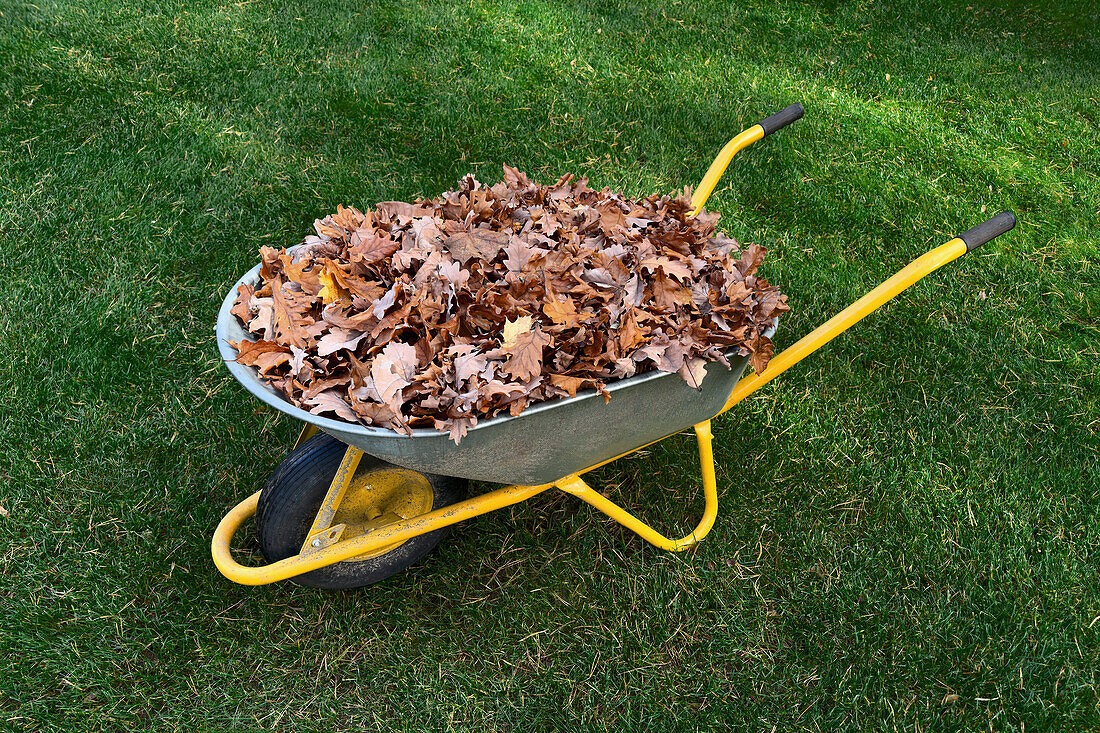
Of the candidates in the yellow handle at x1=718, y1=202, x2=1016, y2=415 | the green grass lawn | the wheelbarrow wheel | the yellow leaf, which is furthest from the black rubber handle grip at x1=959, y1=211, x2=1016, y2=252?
the wheelbarrow wheel

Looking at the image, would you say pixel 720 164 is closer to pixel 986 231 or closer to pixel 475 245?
pixel 986 231

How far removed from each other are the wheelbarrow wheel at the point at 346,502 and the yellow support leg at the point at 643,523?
39 cm

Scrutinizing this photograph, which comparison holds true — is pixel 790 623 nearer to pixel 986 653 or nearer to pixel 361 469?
pixel 986 653

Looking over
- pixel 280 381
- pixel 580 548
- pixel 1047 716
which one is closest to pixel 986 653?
pixel 1047 716

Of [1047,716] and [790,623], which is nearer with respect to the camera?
[1047,716]

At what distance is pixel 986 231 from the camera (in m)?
1.97

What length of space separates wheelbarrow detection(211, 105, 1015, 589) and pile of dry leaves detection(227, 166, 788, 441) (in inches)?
2.0

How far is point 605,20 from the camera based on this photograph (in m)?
4.99

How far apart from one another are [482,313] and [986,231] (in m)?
1.36

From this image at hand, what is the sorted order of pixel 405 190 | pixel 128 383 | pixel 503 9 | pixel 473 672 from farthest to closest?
pixel 503 9 < pixel 405 190 < pixel 128 383 < pixel 473 672

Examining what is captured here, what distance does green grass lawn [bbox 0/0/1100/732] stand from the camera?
217 centimetres

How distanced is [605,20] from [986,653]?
4.31 m

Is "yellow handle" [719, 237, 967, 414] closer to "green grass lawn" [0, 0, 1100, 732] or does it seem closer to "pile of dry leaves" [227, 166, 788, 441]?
"pile of dry leaves" [227, 166, 788, 441]

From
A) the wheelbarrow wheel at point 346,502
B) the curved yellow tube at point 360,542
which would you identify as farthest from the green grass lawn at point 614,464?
the curved yellow tube at point 360,542
